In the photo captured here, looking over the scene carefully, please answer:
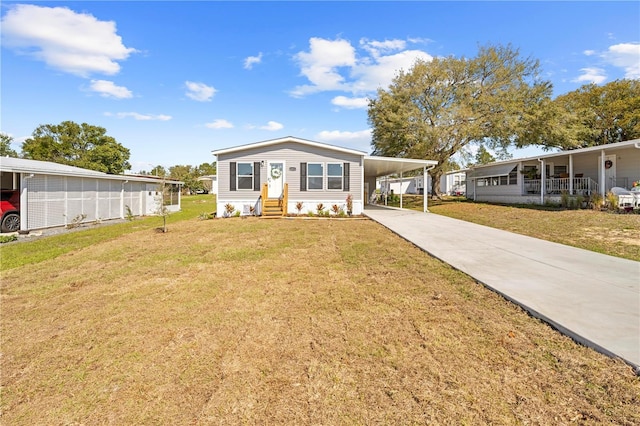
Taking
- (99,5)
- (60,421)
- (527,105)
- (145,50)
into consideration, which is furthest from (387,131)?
(60,421)

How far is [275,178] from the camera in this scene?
14.1 metres

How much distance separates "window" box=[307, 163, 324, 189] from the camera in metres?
14.1

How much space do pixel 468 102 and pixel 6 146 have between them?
1997 inches

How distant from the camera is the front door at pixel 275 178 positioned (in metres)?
14.1

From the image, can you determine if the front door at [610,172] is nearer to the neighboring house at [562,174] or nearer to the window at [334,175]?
the neighboring house at [562,174]

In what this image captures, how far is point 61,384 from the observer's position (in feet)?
7.46

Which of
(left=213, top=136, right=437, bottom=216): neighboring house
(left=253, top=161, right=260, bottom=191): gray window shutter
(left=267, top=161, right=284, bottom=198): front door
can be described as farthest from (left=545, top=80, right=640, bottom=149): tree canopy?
(left=253, top=161, right=260, bottom=191): gray window shutter

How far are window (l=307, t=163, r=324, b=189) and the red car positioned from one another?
36.0 ft

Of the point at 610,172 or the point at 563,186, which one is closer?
the point at 610,172

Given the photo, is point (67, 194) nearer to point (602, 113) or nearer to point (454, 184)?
point (602, 113)

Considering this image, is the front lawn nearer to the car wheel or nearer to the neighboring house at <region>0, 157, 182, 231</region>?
the neighboring house at <region>0, 157, 182, 231</region>

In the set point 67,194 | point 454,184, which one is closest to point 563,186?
point 454,184

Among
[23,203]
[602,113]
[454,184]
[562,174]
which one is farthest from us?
[454,184]

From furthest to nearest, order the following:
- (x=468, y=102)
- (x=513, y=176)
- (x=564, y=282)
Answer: (x=468, y=102)
(x=513, y=176)
(x=564, y=282)
